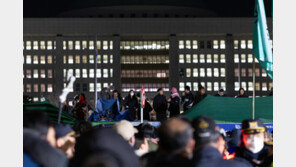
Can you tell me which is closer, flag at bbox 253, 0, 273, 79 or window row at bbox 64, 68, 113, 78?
flag at bbox 253, 0, 273, 79

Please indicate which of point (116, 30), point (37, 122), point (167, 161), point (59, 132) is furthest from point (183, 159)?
point (116, 30)

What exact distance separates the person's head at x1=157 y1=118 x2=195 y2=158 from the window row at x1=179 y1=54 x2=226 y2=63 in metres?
127

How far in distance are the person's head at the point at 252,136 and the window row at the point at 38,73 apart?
125822mm

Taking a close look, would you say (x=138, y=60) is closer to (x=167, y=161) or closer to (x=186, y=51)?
(x=186, y=51)

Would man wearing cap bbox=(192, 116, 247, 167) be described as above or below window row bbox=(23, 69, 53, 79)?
below

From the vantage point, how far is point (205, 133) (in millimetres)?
4754

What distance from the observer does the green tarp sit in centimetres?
1596

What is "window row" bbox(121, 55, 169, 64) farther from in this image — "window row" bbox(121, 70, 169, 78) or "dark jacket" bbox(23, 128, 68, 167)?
"dark jacket" bbox(23, 128, 68, 167)

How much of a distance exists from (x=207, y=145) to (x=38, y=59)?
5110 inches

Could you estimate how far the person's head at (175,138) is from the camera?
3916 mm

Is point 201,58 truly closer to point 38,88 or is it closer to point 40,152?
point 38,88

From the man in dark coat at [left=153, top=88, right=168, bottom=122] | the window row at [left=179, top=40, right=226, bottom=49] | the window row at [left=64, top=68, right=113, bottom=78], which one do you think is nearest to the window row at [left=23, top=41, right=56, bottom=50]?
the window row at [left=64, top=68, right=113, bottom=78]

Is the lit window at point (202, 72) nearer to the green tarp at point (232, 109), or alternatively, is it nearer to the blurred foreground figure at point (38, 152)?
the green tarp at point (232, 109)

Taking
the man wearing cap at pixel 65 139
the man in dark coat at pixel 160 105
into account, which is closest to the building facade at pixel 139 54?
the man in dark coat at pixel 160 105
